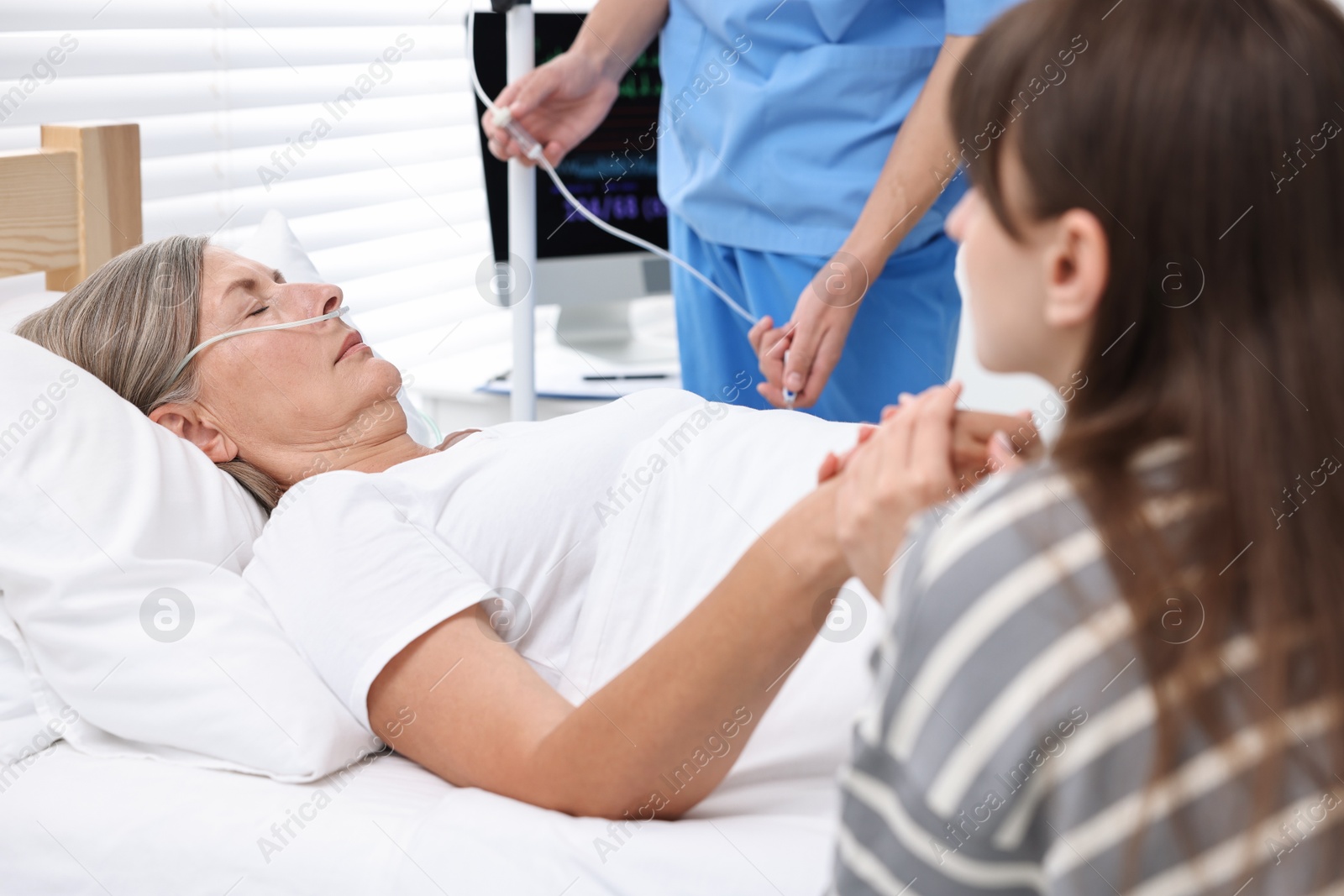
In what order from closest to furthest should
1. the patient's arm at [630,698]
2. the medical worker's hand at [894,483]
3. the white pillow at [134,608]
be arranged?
the medical worker's hand at [894,483]
the patient's arm at [630,698]
the white pillow at [134,608]

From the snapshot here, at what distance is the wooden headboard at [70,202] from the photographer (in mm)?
1527

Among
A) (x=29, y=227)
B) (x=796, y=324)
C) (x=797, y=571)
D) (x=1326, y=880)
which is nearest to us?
(x=1326, y=880)

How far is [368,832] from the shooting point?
3.02 feet

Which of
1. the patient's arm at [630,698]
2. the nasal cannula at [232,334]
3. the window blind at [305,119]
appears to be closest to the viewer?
the patient's arm at [630,698]

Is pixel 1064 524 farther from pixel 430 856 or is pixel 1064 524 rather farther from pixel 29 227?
pixel 29 227

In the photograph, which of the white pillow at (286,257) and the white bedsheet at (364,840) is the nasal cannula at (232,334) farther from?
the white bedsheet at (364,840)

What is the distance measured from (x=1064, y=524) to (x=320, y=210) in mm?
2017

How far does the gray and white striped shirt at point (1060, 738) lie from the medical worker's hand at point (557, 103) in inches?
50.7

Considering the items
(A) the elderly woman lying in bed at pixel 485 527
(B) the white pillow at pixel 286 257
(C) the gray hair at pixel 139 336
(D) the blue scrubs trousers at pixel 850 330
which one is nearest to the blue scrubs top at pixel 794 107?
Result: (D) the blue scrubs trousers at pixel 850 330

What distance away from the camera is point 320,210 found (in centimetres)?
227

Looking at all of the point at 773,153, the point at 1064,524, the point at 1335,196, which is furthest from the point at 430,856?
the point at 773,153

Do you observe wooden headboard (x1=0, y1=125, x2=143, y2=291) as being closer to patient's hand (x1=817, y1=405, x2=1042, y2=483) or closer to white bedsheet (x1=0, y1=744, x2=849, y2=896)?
white bedsheet (x1=0, y1=744, x2=849, y2=896)

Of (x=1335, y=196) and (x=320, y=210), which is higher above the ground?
(x=1335, y=196)

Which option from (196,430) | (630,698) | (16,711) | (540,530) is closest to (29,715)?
(16,711)
